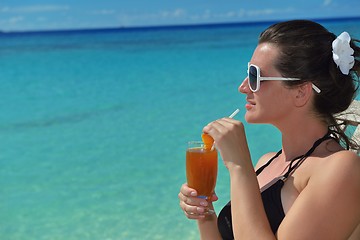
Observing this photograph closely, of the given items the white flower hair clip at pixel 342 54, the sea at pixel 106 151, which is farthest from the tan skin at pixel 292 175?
the sea at pixel 106 151

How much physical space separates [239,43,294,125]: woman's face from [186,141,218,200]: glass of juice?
0.58 ft

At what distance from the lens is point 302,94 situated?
188 cm

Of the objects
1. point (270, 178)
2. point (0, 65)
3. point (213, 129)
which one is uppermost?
point (213, 129)

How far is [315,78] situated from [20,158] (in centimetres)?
676

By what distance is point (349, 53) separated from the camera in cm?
185

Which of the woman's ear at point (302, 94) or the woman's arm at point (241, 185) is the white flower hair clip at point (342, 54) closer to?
the woman's ear at point (302, 94)

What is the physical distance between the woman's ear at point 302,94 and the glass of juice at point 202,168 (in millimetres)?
297

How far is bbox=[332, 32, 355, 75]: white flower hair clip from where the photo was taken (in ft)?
6.03

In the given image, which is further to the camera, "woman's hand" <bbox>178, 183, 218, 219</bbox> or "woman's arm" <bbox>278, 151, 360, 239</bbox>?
"woman's hand" <bbox>178, 183, 218, 219</bbox>

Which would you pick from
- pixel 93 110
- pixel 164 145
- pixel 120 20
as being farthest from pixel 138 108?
pixel 120 20

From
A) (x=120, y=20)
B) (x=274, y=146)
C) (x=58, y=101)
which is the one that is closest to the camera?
(x=274, y=146)

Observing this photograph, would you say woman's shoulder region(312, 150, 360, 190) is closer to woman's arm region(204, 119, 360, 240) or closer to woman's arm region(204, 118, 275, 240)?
woman's arm region(204, 119, 360, 240)

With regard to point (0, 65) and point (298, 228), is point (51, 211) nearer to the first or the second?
point (298, 228)

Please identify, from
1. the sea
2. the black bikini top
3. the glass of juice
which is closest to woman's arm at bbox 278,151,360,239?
the black bikini top
